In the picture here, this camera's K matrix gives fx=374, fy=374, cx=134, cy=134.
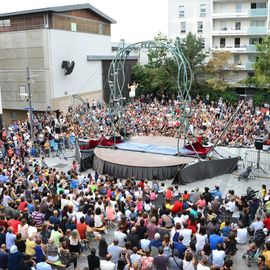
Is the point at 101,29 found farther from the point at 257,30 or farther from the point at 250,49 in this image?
the point at 257,30

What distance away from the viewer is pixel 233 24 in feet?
144

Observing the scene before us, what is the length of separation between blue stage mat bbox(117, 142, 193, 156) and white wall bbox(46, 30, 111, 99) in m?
13.4

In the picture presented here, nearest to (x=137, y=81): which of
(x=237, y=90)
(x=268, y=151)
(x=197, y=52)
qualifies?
(x=197, y=52)

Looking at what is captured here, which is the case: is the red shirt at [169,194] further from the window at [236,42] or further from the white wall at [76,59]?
the window at [236,42]

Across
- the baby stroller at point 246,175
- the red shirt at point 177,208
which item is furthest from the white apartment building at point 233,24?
the red shirt at point 177,208

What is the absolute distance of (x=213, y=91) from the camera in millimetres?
41656

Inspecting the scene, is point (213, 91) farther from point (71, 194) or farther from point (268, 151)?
point (71, 194)

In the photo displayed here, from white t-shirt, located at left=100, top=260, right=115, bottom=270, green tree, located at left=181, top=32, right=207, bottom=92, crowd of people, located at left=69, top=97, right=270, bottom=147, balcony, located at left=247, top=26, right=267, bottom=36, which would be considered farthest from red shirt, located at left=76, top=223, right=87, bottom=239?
balcony, located at left=247, top=26, right=267, bottom=36

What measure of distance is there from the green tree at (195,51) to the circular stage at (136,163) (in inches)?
849

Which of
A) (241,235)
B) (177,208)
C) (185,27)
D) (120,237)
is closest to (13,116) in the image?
(185,27)

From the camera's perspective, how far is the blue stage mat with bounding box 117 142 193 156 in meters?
21.5

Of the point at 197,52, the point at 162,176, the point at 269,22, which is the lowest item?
the point at 162,176

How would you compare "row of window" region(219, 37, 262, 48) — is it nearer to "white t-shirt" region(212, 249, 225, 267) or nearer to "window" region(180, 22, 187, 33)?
"window" region(180, 22, 187, 33)

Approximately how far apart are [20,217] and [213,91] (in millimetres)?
33512
